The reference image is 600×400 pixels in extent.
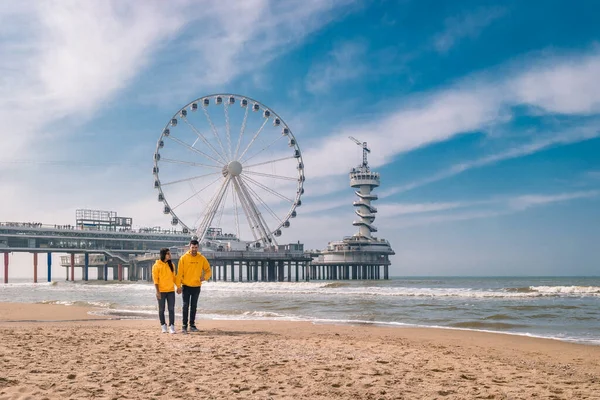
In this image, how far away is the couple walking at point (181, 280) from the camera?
10094 mm

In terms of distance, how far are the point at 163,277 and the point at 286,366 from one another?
4.43m

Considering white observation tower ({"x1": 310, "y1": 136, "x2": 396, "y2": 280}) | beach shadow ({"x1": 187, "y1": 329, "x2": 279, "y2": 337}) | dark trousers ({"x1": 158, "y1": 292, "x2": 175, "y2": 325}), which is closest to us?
beach shadow ({"x1": 187, "y1": 329, "x2": 279, "y2": 337})

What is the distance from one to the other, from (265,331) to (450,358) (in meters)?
4.17

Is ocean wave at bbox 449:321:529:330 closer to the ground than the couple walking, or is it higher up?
closer to the ground

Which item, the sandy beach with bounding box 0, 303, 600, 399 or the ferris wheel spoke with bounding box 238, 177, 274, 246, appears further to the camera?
the ferris wheel spoke with bounding box 238, 177, 274, 246

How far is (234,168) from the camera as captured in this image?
49.6m

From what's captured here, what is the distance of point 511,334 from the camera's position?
10883mm

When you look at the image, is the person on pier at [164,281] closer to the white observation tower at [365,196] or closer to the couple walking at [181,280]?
the couple walking at [181,280]

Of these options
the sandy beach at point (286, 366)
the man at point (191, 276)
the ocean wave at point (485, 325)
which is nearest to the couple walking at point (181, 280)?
the man at point (191, 276)

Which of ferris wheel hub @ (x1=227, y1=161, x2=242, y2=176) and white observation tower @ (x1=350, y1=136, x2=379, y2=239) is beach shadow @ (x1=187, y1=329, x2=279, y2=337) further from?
white observation tower @ (x1=350, y1=136, x2=379, y2=239)

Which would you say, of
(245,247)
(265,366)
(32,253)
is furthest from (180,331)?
(32,253)

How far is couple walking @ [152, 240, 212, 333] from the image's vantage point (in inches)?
397

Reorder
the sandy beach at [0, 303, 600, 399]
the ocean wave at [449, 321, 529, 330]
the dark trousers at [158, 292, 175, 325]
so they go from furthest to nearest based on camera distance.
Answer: the ocean wave at [449, 321, 529, 330] < the dark trousers at [158, 292, 175, 325] < the sandy beach at [0, 303, 600, 399]

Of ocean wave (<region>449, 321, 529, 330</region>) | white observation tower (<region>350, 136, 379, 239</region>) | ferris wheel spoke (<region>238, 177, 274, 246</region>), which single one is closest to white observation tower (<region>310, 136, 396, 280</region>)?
white observation tower (<region>350, 136, 379, 239</region>)
